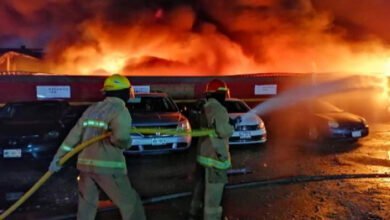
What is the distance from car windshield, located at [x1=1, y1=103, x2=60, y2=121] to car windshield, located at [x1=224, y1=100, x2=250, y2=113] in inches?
159

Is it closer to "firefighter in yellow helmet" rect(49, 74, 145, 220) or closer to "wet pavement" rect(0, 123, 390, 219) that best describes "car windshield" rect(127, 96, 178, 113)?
"wet pavement" rect(0, 123, 390, 219)

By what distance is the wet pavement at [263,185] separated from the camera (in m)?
6.01

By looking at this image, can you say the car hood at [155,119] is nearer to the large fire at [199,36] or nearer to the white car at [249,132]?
the white car at [249,132]

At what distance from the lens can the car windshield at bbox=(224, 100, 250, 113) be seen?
11.4 meters

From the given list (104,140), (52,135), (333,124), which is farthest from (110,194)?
(333,124)

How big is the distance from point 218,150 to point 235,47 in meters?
19.1

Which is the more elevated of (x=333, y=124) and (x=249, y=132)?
(x=333, y=124)

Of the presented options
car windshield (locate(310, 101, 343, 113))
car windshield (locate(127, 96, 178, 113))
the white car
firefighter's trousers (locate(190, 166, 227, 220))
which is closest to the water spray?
car windshield (locate(310, 101, 343, 113))

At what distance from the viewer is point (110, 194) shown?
4.38 meters

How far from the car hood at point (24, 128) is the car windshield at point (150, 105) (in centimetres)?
188

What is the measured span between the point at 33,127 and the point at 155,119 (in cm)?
243

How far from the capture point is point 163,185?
24.5 ft

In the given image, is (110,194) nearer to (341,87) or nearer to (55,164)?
(55,164)

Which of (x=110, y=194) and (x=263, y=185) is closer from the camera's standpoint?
(x=110, y=194)
